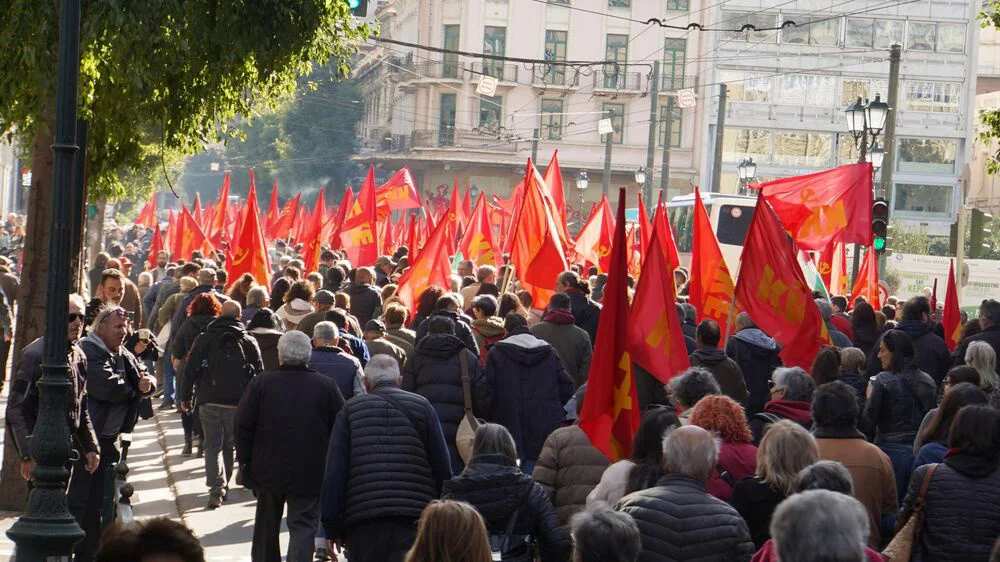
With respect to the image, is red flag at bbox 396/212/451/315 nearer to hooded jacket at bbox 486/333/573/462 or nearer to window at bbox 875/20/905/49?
hooded jacket at bbox 486/333/573/462

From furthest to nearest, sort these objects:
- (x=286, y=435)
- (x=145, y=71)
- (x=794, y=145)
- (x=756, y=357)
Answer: (x=794, y=145), (x=756, y=357), (x=145, y=71), (x=286, y=435)

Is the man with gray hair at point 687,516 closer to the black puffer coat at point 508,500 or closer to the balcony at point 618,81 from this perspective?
the black puffer coat at point 508,500

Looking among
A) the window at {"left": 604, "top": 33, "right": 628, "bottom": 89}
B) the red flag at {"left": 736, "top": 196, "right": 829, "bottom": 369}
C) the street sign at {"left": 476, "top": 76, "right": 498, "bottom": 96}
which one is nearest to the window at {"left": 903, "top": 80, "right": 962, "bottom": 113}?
the window at {"left": 604, "top": 33, "right": 628, "bottom": 89}

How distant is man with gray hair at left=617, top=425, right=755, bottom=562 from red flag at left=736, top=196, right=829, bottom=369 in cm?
599

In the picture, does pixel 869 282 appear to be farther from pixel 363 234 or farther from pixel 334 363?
pixel 334 363

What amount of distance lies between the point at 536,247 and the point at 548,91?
5433 centimetres

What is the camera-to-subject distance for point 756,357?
12.2m

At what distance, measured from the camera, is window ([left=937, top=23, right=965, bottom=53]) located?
236 ft

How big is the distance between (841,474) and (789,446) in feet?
1.94

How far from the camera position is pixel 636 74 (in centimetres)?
7206

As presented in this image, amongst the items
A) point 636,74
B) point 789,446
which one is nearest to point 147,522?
point 789,446

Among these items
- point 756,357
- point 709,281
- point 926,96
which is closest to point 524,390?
point 756,357

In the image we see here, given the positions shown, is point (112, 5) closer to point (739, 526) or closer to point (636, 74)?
point (739, 526)

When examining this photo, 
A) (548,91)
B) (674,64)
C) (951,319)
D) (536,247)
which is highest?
(674,64)
